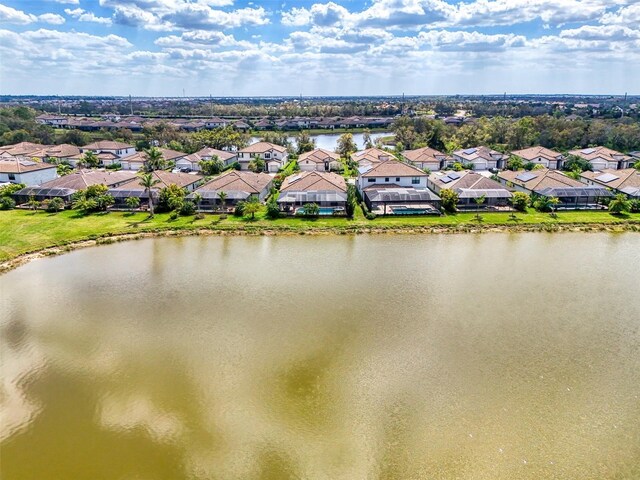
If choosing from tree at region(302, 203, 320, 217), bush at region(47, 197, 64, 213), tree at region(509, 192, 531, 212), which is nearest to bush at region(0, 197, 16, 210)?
bush at region(47, 197, 64, 213)

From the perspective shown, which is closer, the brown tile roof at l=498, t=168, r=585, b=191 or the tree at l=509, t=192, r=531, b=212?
the tree at l=509, t=192, r=531, b=212

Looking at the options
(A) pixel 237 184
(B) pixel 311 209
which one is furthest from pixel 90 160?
(B) pixel 311 209

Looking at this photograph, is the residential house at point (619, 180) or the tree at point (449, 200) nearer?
the tree at point (449, 200)

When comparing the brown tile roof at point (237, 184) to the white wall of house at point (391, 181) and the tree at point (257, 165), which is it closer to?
the white wall of house at point (391, 181)

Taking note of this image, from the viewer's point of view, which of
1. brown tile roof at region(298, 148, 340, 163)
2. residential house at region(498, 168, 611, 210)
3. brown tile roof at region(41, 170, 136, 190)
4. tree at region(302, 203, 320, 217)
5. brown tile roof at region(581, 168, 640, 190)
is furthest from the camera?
brown tile roof at region(298, 148, 340, 163)

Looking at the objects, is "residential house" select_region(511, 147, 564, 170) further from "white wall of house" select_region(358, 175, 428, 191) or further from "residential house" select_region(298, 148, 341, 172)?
"residential house" select_region(298, 148, 341, 172)

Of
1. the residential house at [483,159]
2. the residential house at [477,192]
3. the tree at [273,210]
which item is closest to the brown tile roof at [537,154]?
the residential house at [483,159]

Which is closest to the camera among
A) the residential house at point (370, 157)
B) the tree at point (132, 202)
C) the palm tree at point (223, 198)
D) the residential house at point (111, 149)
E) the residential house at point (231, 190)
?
the palm tree at point (223, 198)
